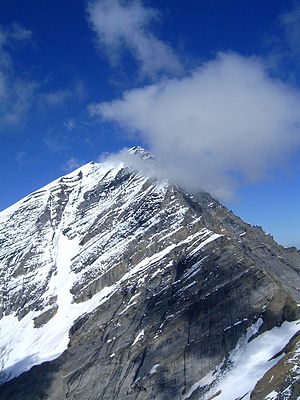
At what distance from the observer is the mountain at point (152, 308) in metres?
93.6

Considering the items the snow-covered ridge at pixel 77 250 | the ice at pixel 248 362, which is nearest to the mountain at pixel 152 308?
the ice at pixel 248 362

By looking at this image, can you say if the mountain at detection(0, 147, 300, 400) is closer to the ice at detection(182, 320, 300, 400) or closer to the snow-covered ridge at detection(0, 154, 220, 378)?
the ice at detection(182, 320, 300, 400)

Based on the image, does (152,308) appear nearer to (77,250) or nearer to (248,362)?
(248,362)

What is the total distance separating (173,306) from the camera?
108 meters

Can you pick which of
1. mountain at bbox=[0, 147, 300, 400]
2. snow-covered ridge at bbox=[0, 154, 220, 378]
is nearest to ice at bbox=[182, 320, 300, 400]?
mountain at bbox=[0, 147, 300, 400]

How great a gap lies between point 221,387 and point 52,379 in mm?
46139

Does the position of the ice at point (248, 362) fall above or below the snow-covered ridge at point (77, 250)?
below

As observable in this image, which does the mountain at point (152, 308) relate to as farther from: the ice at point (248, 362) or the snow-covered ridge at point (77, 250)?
the snow-covered ridge at point (77, 250)

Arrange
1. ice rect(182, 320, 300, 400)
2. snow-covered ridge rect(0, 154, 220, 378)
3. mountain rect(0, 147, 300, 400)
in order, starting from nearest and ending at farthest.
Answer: ice rect(182, 320, 300, 400) < mountain rect(0, 147, 300, 400) < snow-covered ridge rect(0, 154, 220, 378)

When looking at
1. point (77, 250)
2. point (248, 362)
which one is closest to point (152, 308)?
point (248, 362)

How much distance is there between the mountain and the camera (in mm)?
93562

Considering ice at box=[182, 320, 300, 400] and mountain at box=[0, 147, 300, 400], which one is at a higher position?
mountain at box=[0, 147, 300, 400]

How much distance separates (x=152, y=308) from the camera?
366 feet

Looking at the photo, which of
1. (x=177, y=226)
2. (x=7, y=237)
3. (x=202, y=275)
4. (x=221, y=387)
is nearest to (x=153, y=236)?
(x=177, y=226)
